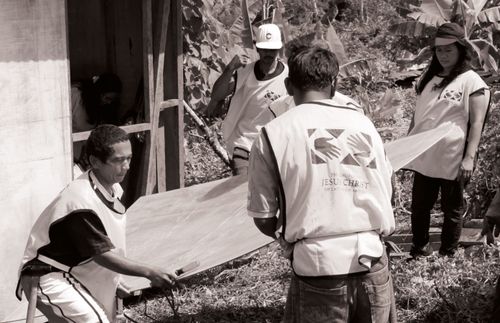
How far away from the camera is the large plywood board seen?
506cm

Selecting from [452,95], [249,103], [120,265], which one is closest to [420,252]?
[452,95]

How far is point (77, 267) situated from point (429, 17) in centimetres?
935

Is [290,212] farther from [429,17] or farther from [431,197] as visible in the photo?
[429,17]

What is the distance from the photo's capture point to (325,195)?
384 cm

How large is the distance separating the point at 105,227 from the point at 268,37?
299 centimetres

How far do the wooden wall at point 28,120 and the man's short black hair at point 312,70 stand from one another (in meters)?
2.55

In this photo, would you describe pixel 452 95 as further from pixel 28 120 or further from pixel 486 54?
pixel 486 54

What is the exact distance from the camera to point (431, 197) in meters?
6.96

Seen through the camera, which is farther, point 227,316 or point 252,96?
point 252,96

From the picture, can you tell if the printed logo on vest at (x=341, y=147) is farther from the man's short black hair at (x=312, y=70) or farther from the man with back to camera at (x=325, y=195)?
the man's short black hair at (x=312, y=70)

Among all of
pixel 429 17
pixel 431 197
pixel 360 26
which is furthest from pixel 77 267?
pixel 360 26

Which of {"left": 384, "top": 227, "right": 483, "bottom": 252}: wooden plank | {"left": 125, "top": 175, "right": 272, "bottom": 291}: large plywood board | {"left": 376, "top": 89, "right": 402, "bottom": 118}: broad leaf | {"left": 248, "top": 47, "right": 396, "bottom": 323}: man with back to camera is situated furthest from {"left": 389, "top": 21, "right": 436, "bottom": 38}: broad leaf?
{"left": 248, "top": 47, "right": 396, "bottom": 323}: man with back to camera

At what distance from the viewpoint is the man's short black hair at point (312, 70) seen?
3934 mm

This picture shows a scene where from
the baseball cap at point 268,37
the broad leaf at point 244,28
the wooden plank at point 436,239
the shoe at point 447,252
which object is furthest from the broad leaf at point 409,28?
the shoe at point 447,252
